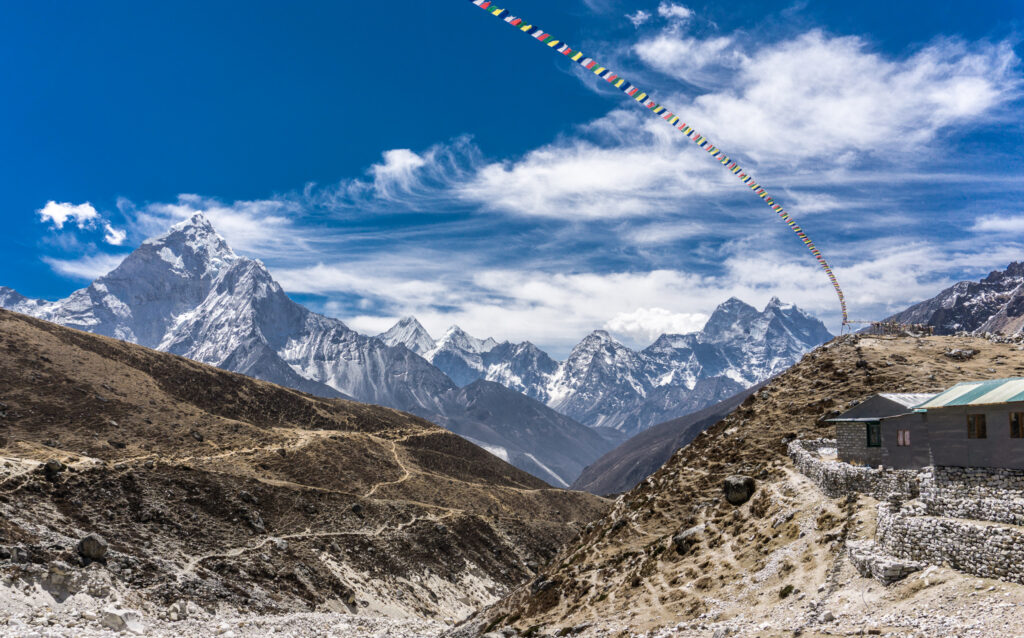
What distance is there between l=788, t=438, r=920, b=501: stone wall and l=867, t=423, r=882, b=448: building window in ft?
9.69

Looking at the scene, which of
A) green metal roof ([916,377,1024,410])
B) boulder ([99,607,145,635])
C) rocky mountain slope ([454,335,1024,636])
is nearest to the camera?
rocky mountain slope ([454,335,1024,636])

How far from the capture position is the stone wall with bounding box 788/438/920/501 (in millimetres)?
32750

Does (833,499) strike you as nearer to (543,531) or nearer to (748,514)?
(748,514)

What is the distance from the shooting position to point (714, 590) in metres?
35.8

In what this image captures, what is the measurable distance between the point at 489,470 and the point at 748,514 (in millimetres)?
100662

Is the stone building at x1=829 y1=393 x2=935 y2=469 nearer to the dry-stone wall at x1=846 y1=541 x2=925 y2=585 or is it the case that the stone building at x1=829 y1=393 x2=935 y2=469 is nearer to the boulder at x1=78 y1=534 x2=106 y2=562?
the dry-stone wall at x1=846 y1=541 x2=925 y2=585

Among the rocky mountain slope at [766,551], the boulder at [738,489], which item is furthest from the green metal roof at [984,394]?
the boulder at [738,489]

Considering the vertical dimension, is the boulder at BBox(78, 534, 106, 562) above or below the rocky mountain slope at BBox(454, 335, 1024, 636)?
below

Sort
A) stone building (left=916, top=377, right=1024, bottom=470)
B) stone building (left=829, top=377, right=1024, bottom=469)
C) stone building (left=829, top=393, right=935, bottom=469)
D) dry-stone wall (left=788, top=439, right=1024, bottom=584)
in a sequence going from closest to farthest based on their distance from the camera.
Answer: dry-stone wall (left=788, top=439, right=1024, bottom=584)
stone building (left=916, top=377, right=1024, bottom=470)
stone building (left=829, top=377, right=1024, bottom=469)
stone building (left=829, top=393, right=935, bottom=469)

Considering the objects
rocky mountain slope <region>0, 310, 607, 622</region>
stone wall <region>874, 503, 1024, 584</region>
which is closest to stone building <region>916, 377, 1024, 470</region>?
stone wall <region>874, 503, 1024, 584</region>

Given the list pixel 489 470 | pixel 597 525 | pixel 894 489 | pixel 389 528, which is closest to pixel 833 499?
pixel 894 489

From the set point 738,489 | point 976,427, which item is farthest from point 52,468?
point 976,427

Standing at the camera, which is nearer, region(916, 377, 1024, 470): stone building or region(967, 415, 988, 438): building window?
region(916, 377, 1024, 470): stone building

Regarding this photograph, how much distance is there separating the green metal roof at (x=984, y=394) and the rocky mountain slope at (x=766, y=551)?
21.6 ft
